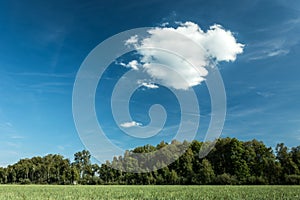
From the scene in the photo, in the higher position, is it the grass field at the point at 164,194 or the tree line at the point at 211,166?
the tree line at the point at 211,166

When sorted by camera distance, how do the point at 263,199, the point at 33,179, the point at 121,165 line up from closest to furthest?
the point at 263,199 → the point at 121,165 → the point at 33,179

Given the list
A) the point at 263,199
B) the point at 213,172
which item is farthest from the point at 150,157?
the point at 263,199

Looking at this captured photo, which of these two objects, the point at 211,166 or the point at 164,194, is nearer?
the point at 164,194

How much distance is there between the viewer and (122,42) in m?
30.1

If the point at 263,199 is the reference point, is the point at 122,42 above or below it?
above

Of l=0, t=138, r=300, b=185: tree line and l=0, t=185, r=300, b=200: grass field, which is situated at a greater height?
l=0, t=138, r=300, b=185: tree line

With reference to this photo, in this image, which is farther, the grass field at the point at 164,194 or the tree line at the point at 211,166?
the tree line at the point at 211,166

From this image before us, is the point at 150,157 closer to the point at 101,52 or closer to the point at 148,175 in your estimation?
the point at 148,175

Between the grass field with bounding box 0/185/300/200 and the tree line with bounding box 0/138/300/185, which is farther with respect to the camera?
the tree line with bounding box 0/138/300/185

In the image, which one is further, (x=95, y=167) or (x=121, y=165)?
(x=95, y=167)

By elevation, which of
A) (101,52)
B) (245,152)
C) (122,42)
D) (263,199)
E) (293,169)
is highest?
(122,42)

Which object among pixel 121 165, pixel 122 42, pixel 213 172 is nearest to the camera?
pixel 122 42

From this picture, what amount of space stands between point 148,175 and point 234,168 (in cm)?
2140

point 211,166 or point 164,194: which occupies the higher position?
point 211,166
